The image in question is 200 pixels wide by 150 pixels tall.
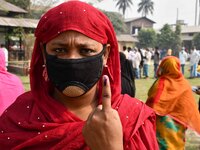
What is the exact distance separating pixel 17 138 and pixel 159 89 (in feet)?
9.17

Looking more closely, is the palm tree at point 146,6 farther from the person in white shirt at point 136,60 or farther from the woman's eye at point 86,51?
the woman's eye at point 86,51

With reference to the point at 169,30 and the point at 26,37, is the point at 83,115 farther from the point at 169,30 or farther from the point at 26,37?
the point at 169,30

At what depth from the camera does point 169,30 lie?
4234 cm

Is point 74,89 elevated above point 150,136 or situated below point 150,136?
above

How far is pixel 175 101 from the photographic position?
4008 mm

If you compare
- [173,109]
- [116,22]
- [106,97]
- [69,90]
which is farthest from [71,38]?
[116,22]

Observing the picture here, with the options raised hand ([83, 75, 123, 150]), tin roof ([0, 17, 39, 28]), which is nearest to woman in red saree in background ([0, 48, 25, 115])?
raised hand ([83, 75, 123, 150])

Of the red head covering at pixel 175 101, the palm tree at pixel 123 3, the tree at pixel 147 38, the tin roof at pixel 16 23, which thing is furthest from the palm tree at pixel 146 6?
the red head covering at pixel 175 101

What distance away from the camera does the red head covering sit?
3.93m

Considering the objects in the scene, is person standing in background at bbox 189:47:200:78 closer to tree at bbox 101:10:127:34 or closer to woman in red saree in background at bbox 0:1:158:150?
woman in red saree in background at bbox 0:1:158:150

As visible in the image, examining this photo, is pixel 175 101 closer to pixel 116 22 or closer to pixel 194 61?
pixel 194 61

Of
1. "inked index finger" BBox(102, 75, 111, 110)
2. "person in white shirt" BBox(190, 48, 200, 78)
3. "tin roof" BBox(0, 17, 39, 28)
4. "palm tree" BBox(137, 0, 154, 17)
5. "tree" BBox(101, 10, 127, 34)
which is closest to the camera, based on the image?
"inked index finger" BBox(102, 75, 111, 110)

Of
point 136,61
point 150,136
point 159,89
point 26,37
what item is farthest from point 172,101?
point 26,37

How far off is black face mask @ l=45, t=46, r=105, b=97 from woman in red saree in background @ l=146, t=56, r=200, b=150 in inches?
95.4
